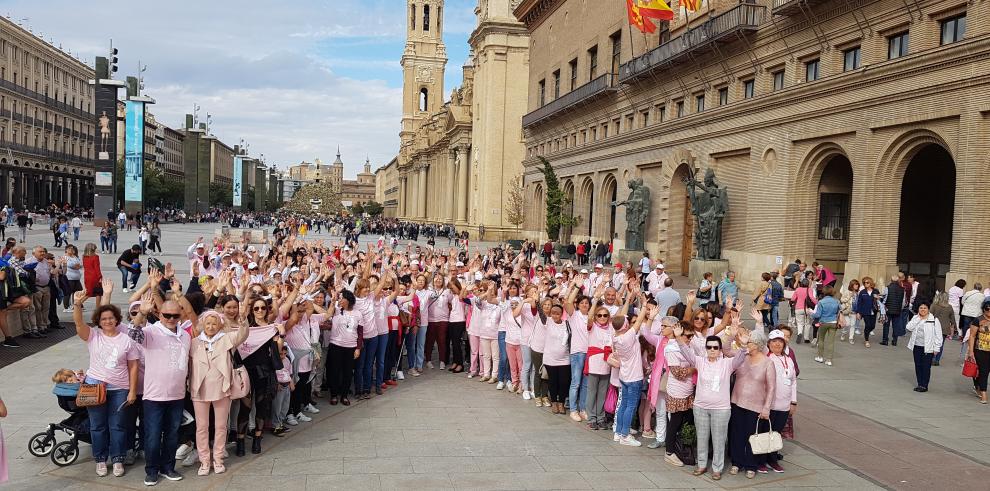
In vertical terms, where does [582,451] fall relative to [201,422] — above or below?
below

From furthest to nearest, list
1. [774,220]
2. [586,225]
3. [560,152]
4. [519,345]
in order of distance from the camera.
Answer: [560,152]
[586,225]
[774,220]
[519,345]

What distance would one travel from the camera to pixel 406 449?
8422 millimetres

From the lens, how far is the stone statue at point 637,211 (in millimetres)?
32938

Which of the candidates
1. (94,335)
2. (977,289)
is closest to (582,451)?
(94,335)

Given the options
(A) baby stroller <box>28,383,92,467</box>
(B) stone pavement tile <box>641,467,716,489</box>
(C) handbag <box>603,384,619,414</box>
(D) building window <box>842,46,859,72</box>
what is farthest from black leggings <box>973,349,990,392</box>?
(D) building window <box>842,46,859,72</box>

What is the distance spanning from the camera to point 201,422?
7328mm

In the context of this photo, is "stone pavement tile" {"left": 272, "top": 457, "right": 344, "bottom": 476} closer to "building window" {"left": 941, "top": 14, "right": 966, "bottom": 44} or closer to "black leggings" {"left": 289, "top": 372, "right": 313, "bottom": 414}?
"black leggings" {"left": 289, "top": 372, "right": 313, "bottom": 414}

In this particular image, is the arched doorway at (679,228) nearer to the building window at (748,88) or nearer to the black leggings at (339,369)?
the building window at (748,88)

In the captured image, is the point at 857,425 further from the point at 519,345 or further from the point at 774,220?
the point at 774,220

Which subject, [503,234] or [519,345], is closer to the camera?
[519,345]

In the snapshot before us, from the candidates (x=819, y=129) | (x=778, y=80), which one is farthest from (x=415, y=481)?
(x=778, y=80)

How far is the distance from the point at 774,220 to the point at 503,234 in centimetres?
4154

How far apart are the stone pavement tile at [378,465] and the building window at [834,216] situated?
1950 centimetres

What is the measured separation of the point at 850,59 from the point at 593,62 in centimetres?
2289
